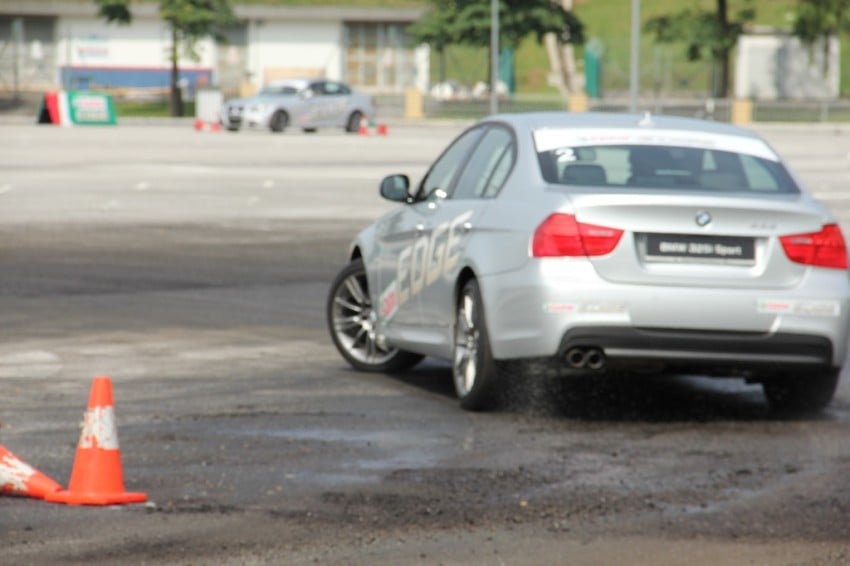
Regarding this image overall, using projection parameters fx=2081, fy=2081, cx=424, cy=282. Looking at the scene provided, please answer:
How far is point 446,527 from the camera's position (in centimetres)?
717

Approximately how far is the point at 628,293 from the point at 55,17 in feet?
284

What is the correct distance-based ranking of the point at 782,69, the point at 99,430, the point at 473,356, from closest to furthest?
the point at 99,430, the point at 473,356, the point at 782,69

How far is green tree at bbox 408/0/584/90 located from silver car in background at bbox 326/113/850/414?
234 feet

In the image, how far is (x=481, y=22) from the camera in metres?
81.3

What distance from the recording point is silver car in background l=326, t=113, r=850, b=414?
31.8 feet

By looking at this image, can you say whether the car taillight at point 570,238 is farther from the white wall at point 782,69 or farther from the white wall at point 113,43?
the white wall at point 113,43

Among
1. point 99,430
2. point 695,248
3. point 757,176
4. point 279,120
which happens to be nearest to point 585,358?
point 695,248

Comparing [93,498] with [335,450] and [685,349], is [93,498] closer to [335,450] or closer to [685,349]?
[335,450]

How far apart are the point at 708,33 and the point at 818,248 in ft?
228

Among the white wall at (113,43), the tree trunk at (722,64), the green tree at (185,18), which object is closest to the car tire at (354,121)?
the green tree at (185,18)

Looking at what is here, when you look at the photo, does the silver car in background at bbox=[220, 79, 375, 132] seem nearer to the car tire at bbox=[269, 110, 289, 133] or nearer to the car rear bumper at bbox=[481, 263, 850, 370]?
the car tire at bbox=[269, 110, 289, 133]

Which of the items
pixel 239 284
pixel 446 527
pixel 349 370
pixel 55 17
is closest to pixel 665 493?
pixel 446 527

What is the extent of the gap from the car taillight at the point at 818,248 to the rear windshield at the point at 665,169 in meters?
0.38

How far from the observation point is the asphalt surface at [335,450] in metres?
6.92
